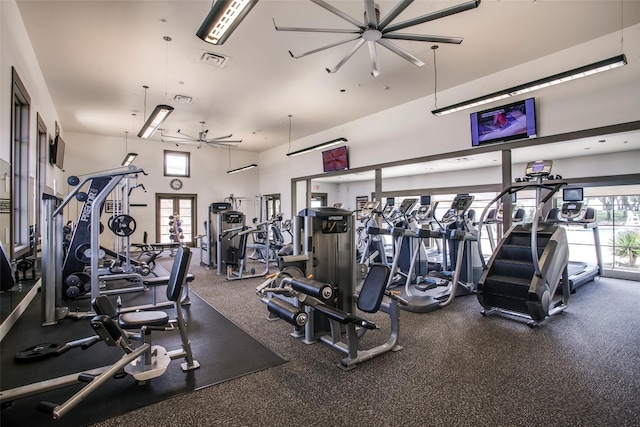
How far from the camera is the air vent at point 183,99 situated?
22.4ft

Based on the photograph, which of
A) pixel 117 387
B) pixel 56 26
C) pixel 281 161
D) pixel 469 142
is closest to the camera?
pixel 117 387

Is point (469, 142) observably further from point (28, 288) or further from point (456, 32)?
point (28, 288)

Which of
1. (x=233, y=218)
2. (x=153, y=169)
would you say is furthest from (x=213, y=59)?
(x=153, y=169)

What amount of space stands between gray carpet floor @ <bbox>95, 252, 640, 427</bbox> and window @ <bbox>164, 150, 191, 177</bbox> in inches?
357

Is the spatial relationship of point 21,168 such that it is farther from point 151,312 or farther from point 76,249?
point 151,312

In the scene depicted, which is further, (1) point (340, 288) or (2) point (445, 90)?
(2) point (445, 90)

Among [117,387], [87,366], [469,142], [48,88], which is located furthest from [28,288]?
[469,142]

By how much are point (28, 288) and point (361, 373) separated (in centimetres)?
489

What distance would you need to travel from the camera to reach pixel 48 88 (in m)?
6.40

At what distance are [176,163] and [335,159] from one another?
6.05 meters

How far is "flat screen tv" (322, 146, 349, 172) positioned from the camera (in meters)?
8.80

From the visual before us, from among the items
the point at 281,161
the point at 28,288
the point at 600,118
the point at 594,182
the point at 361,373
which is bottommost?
the point at 361,373

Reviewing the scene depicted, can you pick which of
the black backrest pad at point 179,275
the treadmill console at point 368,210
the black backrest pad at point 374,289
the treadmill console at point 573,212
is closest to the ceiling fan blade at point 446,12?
the black backrest pad at point 374,289

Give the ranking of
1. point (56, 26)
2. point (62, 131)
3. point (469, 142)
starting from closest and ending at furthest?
point (56, 26) < point (469, 142) < point (62, 131)
